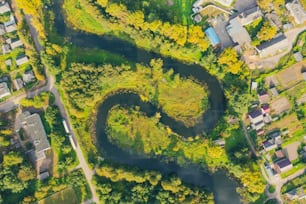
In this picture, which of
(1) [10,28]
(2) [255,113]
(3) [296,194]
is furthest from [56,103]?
(3) [296,194]

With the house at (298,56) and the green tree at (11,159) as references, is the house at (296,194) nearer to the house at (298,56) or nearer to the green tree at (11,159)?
the house at (298,56)

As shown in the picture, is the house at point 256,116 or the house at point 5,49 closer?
the house at point 256,116

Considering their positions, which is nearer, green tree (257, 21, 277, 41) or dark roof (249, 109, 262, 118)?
dark roof (249, 109, 262, 118)

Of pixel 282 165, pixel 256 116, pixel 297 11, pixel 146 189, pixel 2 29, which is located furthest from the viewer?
pixel 2 29

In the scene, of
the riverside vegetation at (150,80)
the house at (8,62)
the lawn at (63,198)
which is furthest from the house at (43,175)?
the house at (8,62)

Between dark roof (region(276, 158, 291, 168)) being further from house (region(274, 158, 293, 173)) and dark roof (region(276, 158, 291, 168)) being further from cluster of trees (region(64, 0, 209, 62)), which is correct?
cluster of trees (region(64, 0, 209, 62))

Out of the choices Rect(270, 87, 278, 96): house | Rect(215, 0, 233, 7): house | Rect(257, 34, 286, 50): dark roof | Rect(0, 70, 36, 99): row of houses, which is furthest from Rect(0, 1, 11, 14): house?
Rect(270, 87, 278, 96): house

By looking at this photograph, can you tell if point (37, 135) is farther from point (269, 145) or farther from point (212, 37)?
point (269, 145)

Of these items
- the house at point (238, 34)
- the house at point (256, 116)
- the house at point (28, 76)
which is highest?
the house at point (28, 76)
